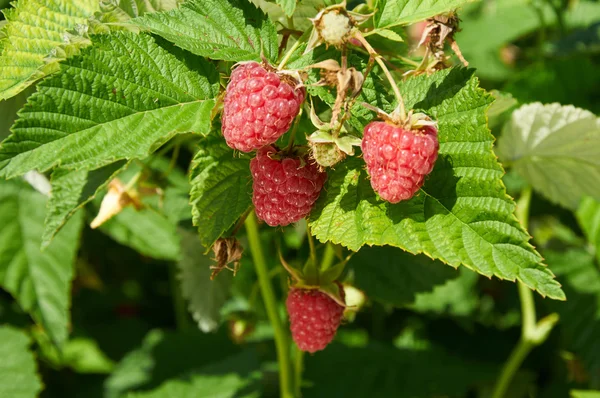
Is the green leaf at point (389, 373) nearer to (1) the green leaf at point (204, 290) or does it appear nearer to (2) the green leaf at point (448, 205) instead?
(1) the green leaf at point (204, 290)

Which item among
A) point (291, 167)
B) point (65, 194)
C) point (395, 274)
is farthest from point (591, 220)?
point (65, 194)

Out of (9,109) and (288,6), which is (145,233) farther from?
(288,6)

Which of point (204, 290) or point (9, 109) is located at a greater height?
point (9, 109)

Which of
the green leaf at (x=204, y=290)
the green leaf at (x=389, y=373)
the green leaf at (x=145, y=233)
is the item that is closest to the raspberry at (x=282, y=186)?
the green leaf at (x=204, y=290)

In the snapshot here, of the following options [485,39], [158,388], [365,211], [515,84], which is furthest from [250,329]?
[485,39]

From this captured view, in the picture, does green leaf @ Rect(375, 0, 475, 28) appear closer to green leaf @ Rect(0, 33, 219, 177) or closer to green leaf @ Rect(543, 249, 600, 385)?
green leaf @ Rect(0, 33, 219, 177)

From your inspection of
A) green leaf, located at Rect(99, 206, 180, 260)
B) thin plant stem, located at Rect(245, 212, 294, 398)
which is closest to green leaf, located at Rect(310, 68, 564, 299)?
thin plant stem, located at Rect(245, 212, 294, 398)

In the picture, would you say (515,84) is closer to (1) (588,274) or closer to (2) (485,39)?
(1) (588,274)
